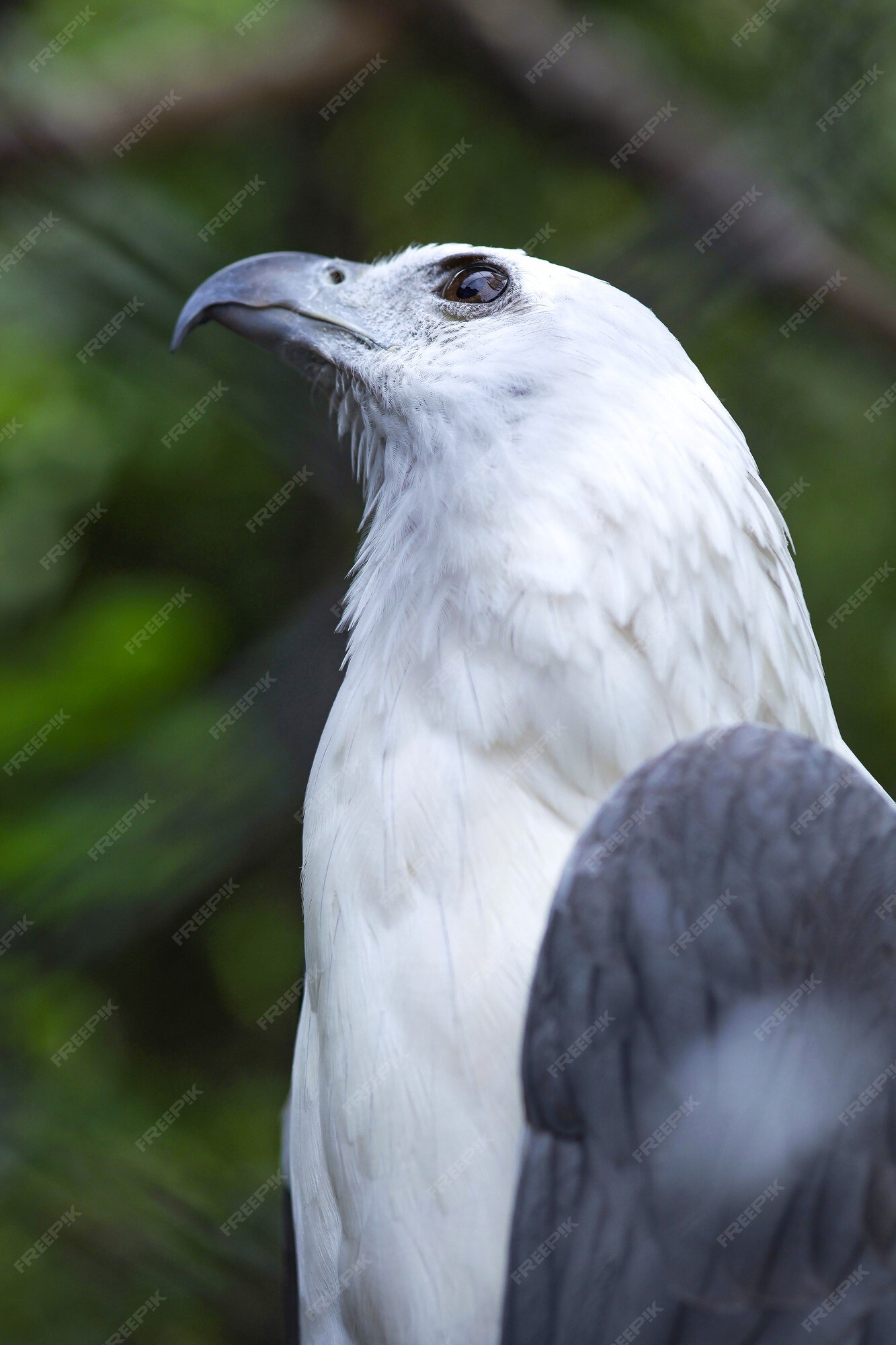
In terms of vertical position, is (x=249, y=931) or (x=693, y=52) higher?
(x=693, y=52)

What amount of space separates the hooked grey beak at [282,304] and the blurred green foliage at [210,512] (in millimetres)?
202

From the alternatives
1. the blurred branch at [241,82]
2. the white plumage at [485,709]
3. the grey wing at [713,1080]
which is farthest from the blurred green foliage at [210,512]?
the grey wing at [713,1080]

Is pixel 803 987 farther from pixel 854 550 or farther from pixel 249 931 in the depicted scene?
pixel 854 550

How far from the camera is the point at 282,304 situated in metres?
1.50

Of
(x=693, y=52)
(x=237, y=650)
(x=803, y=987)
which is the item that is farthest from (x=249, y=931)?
(x=693, y=52)

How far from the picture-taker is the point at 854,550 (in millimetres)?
2688

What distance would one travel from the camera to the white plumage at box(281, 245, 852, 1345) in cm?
109

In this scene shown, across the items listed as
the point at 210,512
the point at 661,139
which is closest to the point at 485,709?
the point at 661,139

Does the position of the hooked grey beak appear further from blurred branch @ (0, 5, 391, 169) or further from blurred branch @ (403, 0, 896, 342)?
blurred branch @ (403, 0, 896, 342)

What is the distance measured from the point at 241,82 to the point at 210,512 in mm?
810

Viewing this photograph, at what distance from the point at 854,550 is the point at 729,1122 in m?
1.88

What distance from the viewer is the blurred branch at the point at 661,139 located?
6.38 ft

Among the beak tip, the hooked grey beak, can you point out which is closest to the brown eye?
the hooked grey beak

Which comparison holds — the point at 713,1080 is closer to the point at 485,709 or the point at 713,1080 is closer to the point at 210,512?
the point at 485,709
